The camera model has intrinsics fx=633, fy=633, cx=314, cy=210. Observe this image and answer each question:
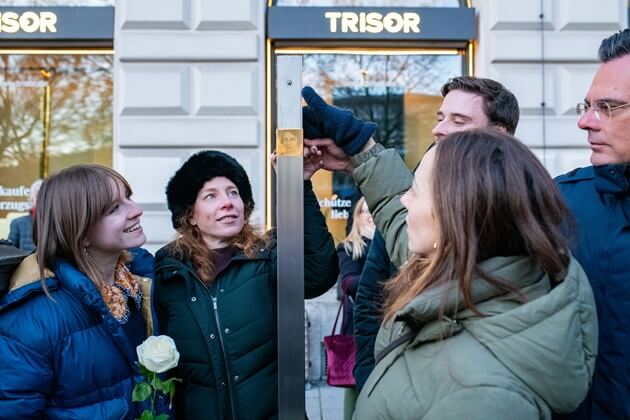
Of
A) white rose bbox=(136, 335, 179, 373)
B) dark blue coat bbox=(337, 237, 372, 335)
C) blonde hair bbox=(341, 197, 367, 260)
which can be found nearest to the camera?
white rose bbox=(136, 335, 179, 373)

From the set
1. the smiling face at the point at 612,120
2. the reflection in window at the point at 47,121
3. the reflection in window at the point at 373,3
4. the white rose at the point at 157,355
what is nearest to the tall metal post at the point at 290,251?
the white rose at the point at 157,355

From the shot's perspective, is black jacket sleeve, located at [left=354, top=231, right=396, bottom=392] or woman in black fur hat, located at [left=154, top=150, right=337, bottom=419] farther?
black jacket sleeve, located at [left=354, top=231, right=396, bottom=392]

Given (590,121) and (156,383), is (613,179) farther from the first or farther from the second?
(156,383)

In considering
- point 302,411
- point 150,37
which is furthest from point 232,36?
point 302,411

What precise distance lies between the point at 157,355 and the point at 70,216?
0.61 metres

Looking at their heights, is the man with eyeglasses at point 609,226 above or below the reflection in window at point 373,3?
below

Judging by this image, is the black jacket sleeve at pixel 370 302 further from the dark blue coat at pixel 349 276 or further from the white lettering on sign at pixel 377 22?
the white lettering on sign at pixel 377 22

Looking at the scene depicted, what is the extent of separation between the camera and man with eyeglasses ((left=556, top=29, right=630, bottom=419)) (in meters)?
1.69

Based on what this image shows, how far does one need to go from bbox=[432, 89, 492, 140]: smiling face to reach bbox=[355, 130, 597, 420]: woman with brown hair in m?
0.95

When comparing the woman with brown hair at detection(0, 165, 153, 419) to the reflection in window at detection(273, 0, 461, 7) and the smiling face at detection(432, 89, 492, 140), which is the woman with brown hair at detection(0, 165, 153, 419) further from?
the reflection in window at detection(273, 0, 461, 7)

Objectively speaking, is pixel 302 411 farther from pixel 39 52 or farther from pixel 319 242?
pixel 39 52

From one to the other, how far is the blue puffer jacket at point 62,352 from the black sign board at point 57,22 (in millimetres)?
4228

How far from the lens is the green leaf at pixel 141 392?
6.27 ft

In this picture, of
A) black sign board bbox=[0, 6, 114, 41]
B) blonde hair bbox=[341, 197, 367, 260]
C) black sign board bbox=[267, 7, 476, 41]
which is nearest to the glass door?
black sign board bbox=[267, 7, 476, 41]
